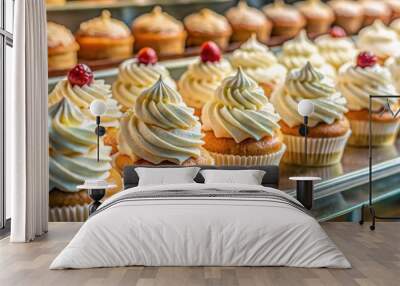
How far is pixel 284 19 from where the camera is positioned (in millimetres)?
7789

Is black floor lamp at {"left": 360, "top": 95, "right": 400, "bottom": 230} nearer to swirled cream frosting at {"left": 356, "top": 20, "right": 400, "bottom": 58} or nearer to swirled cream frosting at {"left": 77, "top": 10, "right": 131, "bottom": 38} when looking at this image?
swirled cream frosting at {"left": 356, "top": 20, "right": 400, "bottom": 58}

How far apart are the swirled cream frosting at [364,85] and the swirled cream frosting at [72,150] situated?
2730mm

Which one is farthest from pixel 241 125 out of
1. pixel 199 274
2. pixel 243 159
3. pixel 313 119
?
pixel 199 274

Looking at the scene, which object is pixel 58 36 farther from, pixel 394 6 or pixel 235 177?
pixel 394 6

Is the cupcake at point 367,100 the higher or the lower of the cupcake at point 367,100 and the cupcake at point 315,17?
the lower

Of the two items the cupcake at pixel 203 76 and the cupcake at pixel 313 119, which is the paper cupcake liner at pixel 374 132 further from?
the cupcake at pixel 203 76

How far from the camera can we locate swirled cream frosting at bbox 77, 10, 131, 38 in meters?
7.61

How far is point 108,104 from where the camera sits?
297 inches

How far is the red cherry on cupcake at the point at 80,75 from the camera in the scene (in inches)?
295

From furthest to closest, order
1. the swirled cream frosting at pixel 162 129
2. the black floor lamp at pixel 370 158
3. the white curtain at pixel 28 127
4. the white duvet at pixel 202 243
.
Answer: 1. the swirled cream frosting at pixel 162 129
2. the black floor lamp at pixel 370 158
3. the white curtain at pixel 28 127
4. the white duvet at pixel 202 243

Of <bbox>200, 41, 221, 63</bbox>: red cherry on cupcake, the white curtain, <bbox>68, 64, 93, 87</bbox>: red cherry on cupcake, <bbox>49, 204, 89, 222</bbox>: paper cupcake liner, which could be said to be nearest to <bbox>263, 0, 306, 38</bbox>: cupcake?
<bbox>200, 41, 221, 63</bbox>: red cherry on cupcake

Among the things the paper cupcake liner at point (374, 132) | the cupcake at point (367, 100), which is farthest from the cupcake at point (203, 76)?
the paper cupcake liner at point (374, 132)

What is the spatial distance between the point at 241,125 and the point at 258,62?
33.4 inches

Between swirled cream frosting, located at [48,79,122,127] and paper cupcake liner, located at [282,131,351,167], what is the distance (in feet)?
6.21
